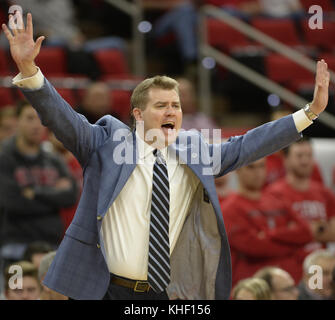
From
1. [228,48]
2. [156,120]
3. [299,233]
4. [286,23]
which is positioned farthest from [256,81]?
[156,120]

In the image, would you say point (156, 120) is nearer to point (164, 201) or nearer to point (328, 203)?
point (164, 201)

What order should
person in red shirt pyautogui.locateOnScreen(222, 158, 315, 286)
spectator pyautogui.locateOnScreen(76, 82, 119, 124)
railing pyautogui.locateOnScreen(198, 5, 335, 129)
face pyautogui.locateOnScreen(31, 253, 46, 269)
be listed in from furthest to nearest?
railing pyautogui.locateOnScreen(198, 5, 335, 129) → spectator pyautogui.locateOnScreen(76, 82, 119, 124) → person in red shirt pyautogui.locateOnScreen(222, 158, 315, 286) → face pyautogui.locateOnScreen(31, 253, 46, 269)

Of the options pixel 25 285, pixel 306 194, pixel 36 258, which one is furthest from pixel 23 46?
pixel 306 194

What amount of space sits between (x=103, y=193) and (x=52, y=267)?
352 mm

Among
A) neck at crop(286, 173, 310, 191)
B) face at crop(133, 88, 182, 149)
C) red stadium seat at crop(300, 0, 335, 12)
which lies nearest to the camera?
face at crop(133, 88, 182, 149)

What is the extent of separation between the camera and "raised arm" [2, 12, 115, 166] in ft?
9.23

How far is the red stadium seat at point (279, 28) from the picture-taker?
8469mm

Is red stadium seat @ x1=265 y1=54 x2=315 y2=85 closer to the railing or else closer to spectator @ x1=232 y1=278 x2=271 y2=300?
the railing

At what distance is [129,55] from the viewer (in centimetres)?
850

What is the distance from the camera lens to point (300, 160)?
580 centimetres

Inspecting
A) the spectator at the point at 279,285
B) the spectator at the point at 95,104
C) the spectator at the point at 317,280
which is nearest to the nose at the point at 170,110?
the spectator at the point at 279,285

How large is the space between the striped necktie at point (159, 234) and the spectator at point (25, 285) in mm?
1450

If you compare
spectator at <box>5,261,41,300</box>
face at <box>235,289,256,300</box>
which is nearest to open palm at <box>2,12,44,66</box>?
spectator at <box>5,261,41,300</box>

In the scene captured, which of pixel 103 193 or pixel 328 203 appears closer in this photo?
pixel 103 193
